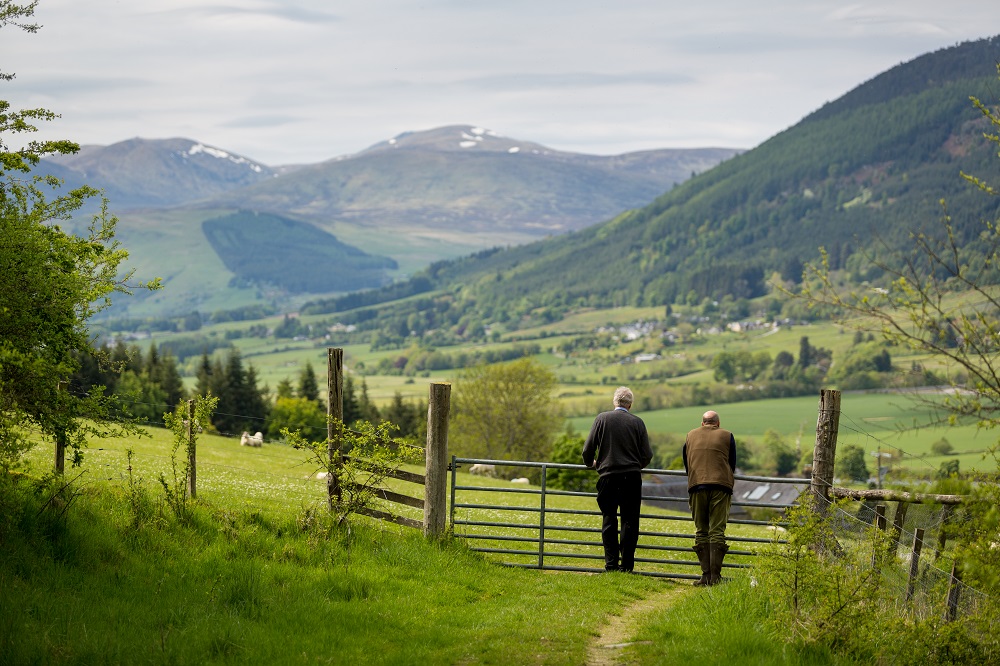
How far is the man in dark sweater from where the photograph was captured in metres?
14.1

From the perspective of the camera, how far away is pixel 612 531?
47.4 ft

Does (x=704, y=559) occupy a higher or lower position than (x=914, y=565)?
lower

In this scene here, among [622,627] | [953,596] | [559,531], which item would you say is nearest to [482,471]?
[559,531]

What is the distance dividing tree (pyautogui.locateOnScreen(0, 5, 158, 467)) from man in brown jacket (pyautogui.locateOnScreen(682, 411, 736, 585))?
771 centimetres

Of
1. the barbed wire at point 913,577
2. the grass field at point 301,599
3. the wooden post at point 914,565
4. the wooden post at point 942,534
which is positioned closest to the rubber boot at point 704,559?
the grass field at point 301,599

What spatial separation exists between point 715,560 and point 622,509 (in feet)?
5.02

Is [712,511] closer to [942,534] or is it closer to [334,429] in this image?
[942,534]

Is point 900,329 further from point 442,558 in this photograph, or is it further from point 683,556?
point 683,556

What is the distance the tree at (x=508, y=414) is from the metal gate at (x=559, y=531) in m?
29.6

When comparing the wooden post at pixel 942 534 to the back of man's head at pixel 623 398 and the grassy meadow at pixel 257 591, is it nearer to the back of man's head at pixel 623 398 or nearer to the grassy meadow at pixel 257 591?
the grassy meadow at pixel 257 591

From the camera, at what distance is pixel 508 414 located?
223 ft

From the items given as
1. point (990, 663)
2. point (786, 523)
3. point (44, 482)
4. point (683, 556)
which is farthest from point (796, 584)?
point (683, 556)

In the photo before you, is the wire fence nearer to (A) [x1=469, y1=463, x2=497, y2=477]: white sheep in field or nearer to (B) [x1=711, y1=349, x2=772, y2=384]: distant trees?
(A) [x1=469, y1=463, x2=497, y2=477]: white sheep in field

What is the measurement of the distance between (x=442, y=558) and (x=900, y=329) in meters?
7.92
